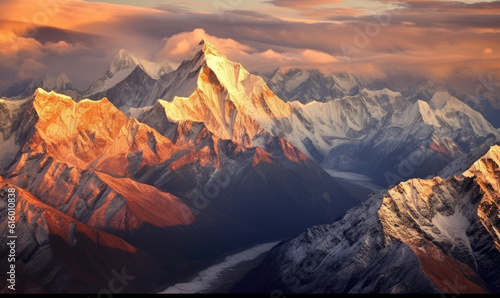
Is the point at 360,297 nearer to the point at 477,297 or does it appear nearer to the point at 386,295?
the point at 386,295

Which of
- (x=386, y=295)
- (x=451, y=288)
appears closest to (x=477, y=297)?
(x=451, y=288)

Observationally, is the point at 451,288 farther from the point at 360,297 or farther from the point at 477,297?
the point at 360,297

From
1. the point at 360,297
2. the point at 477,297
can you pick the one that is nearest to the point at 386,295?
the point at 360,297

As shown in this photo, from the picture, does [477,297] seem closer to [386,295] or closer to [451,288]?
[451,288]

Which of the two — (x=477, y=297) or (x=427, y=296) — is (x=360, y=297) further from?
(x=477, y=297)

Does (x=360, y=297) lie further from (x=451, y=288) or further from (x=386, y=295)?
(x=451, y=288)

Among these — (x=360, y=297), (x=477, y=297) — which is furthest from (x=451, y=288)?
(x=360, y=297)
